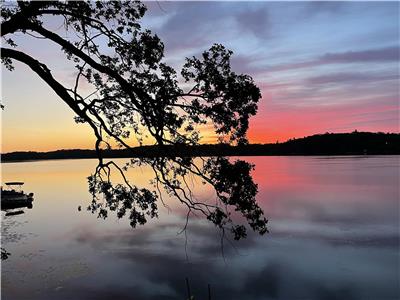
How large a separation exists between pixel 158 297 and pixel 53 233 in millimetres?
23025

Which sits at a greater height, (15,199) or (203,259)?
(15,199)

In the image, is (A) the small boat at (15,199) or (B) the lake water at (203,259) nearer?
(B) the lake water at (203,259)

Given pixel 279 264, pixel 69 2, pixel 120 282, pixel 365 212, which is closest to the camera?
pixel 69 2

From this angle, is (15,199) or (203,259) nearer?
(203,259)

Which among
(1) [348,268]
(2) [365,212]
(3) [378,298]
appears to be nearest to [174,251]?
(1) [348,268]

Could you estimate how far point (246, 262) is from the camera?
27609 millimetres

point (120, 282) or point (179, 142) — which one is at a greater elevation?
point (179, 142)

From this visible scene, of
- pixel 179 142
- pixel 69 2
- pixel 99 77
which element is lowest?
pixel 179 142

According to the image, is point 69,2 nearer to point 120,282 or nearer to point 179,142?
point 179,142

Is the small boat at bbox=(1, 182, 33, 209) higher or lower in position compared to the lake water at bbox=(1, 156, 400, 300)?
higher

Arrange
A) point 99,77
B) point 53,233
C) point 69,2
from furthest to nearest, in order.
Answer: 1. point 53,233
2. point 99,77
3. point 69,2

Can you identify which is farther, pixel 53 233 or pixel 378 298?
pixel 53 233

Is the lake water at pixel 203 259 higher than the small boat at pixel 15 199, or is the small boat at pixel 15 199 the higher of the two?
the small boat at pixel 15 199

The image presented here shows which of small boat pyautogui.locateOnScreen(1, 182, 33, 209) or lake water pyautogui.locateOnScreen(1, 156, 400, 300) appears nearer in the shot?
lake water pyautogui.locateOnScreen(1, 156, 400, 300)
